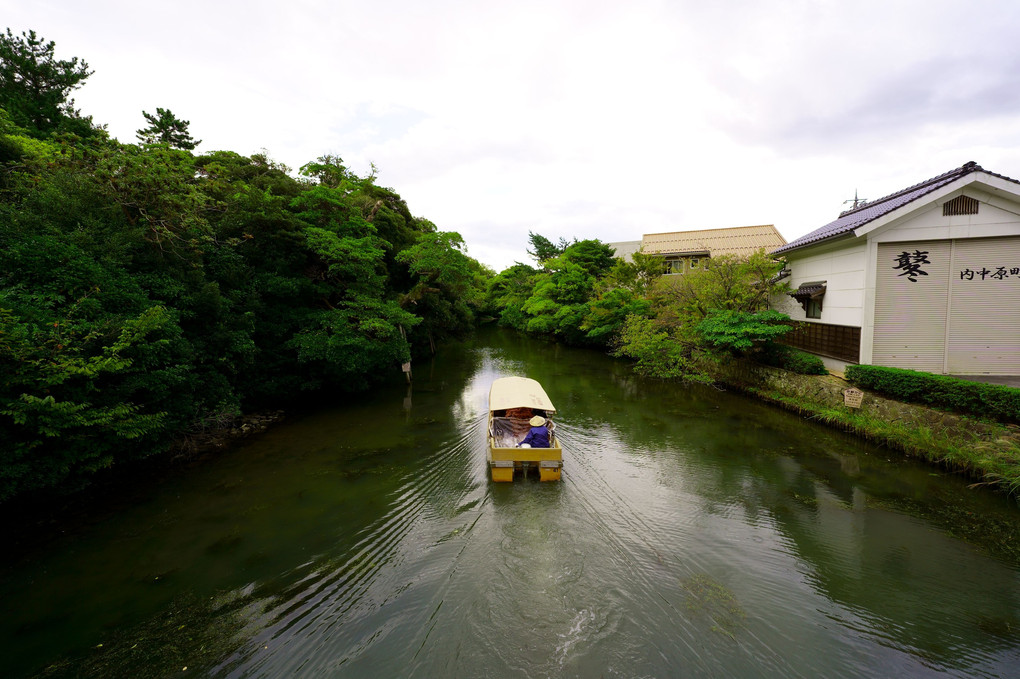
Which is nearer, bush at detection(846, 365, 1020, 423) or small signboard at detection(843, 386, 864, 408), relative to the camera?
bush at detection(846, 365, 1020, 423)

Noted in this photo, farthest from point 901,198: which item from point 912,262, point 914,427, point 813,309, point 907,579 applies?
point 907,579

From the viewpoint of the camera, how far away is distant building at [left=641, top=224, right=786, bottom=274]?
26.7 meters

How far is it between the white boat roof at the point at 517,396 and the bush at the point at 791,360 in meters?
10.0

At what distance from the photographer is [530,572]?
589 cm

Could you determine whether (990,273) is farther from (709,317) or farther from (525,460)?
(525,460)

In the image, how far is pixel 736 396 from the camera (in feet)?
52.6

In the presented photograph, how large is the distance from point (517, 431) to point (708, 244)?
2439cm

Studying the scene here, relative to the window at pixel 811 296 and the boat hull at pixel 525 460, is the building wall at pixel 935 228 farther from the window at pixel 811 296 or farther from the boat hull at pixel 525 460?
the boat hull at pixel 525 460

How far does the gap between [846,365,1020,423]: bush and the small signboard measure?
417 mm

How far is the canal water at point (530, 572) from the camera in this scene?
178 inches

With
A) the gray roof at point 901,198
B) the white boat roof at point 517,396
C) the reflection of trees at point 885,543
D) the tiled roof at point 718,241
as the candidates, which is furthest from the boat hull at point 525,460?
the tiled roof at point 718,241

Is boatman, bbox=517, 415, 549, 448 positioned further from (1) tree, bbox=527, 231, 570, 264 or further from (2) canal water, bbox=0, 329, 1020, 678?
(1) tree, bbox=527, 231, 570, 264

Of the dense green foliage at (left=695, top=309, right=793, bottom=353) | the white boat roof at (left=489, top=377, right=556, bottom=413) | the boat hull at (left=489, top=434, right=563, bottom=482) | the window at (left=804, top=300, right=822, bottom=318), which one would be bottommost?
the boat hull at (left=489, top=434, right=563, bottom=482)

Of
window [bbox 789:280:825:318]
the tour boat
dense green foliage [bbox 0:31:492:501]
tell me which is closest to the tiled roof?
window [bbox 789:280:825:318]
